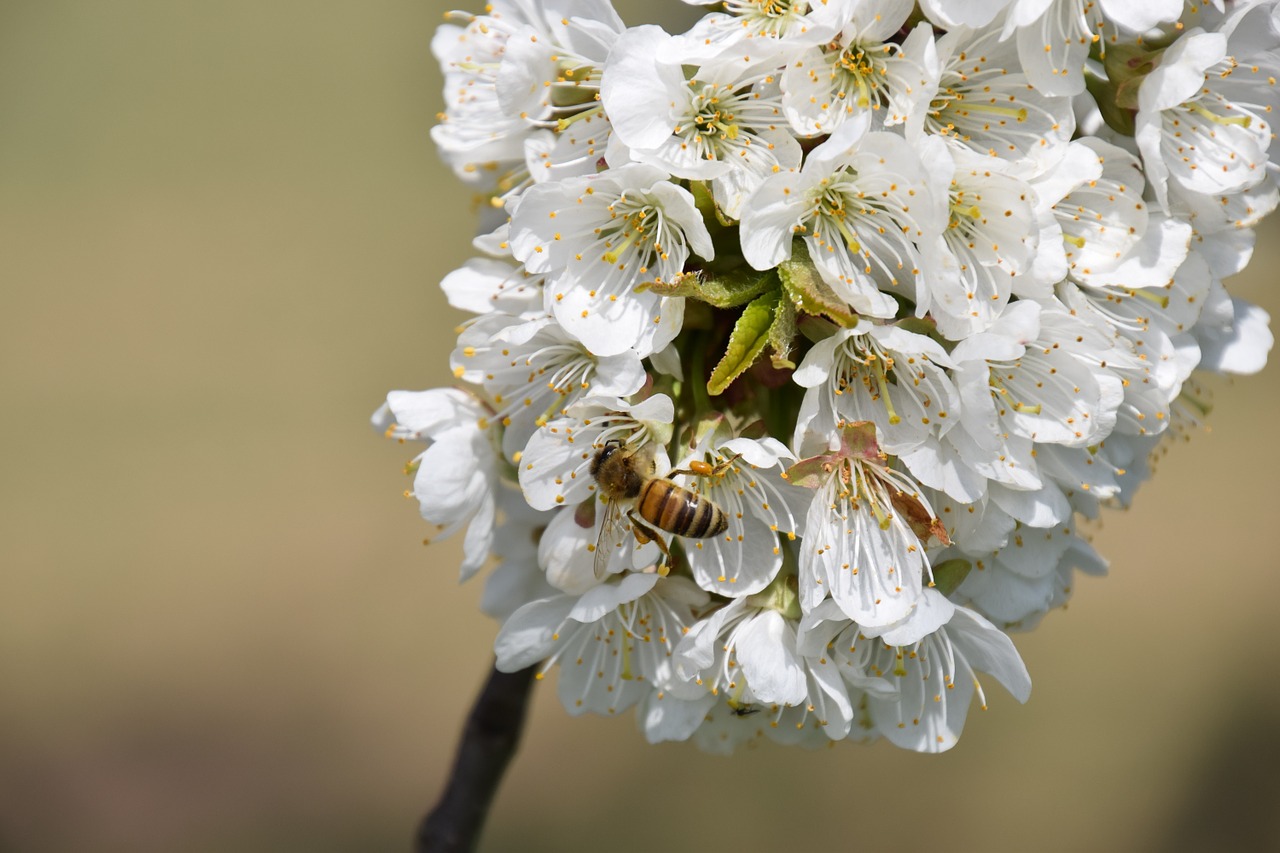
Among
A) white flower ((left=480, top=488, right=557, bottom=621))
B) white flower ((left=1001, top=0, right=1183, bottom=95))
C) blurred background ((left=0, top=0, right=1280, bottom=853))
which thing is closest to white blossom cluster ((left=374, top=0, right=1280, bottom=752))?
white flower ((left=1001, top=0, right=1183, bottom=95))

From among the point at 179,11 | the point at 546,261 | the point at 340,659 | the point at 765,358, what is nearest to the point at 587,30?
the point at 546,261

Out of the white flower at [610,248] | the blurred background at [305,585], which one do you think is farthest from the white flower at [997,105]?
the blurred background at [305,585]

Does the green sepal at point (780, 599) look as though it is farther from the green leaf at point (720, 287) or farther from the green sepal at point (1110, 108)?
the green sepal at point (1110, 108)

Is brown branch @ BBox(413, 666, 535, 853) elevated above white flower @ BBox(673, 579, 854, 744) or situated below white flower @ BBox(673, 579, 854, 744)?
below

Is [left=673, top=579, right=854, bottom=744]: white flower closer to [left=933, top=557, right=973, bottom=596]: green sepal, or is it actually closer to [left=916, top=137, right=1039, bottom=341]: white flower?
[left=933, top=557, right=973, bottom=596]: green sepal

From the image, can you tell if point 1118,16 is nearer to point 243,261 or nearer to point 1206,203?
point 1206,203

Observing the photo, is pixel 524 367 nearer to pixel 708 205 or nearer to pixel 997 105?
pixel 708 205
